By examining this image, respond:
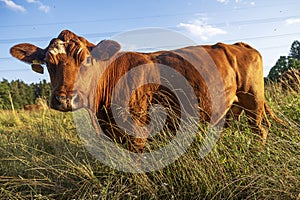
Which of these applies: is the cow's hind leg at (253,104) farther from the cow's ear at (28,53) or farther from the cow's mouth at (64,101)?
the cow's ear at (28,53)

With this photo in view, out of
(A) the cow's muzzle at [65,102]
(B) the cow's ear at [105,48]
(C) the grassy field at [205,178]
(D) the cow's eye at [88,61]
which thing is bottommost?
(C) the grassy field at [205,178]

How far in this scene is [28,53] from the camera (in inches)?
140

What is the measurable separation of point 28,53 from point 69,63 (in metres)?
0.83

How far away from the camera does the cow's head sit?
9.61ft

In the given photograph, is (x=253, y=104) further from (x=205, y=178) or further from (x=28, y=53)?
(x=28, y=53)

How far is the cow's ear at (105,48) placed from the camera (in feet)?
10.6

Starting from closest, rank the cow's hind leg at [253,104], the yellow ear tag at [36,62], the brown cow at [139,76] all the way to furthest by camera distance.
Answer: the brown cow at [139,76], the yellow ear tag at [36,62], the cow's hind leg at [253,104]

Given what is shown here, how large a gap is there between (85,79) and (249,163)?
174 centimetres

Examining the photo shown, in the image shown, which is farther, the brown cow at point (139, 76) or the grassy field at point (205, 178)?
the brown cow at point (139, 76)

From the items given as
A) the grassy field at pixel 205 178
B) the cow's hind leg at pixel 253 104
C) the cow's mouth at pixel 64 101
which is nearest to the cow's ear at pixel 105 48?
the cow's mouth at pixel 64 101

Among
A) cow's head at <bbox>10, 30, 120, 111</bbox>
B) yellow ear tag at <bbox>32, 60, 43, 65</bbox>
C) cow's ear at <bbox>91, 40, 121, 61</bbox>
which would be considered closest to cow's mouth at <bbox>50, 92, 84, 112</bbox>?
cow's head at <bbox>10, 30, 120, 111</bbox>

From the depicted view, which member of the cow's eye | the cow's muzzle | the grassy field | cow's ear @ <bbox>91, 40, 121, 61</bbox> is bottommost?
the grassy field

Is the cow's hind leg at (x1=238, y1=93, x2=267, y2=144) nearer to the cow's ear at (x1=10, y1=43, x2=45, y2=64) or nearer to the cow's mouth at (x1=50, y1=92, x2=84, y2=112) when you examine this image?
the cow's mouth at (x1=50, y1=92, x2=84, y2=112)

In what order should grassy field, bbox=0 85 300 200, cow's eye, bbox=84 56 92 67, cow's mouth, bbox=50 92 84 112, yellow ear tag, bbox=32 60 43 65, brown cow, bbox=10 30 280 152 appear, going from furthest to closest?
yellow ear tag, bbox=32 60 43 65, cow's eye, bbox=84 56 92 67, brown cow, bbox=10 30 280 152, cow's mouth, bbox=50 92 84 112, grassy field, bbox=0 85 300 200
